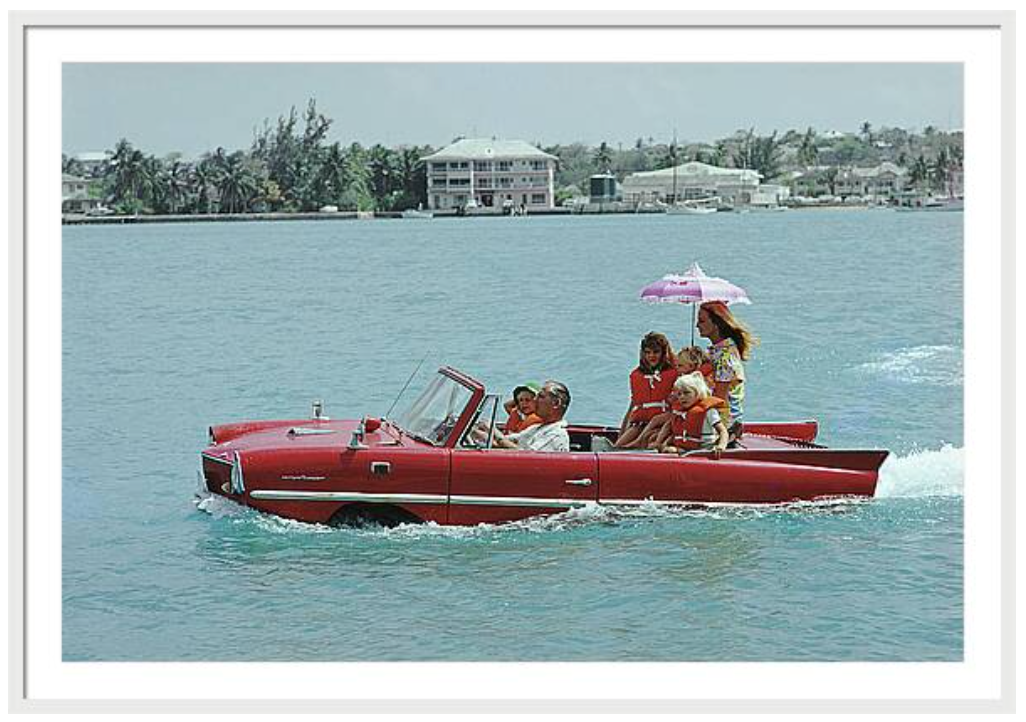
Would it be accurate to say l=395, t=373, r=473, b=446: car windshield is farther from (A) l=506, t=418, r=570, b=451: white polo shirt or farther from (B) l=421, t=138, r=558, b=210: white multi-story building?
(B) l=421, t=138, r=558, b=210: white multi-story building

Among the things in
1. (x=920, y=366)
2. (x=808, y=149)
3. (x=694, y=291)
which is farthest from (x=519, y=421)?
(x=808, y=149)

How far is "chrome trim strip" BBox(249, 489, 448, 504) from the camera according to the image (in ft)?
37.7

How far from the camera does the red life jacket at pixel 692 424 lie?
1186 centimetres

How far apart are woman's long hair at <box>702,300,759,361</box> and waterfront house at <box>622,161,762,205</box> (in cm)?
5802

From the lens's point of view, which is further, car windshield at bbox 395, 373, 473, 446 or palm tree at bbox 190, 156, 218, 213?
palm tree at bbox 190, 156, 218, 213

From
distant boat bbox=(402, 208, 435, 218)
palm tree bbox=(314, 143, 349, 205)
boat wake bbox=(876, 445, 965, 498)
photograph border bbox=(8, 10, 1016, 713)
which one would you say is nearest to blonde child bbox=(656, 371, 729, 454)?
boat wake bbox=(876, 445, 965, 498)

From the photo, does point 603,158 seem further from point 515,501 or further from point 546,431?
point 515,501

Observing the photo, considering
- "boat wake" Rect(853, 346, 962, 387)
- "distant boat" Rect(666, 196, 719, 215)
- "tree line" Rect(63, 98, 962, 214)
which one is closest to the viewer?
"boat wake" Rect(853, 346, 962, 387)

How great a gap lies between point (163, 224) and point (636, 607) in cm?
5567

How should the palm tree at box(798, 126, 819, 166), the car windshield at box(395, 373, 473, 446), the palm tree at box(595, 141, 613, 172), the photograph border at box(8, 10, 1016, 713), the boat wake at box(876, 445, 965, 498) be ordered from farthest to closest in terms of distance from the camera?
the palm tree at box(595, 141, 613, 172) < the palm tree at box(798, 126, 819, 166) < the boat wake at box(876, 445, 965, 498) < the car windshield at box(395, 373, 473, 446) < the photograph border at box(8, 10, 1016, 713)
